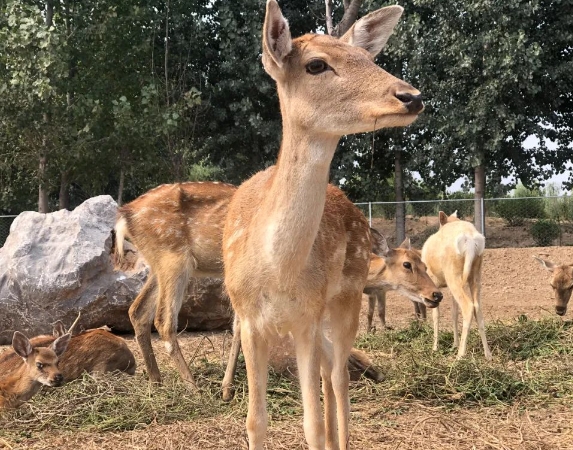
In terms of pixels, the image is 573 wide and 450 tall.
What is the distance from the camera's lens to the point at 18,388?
21.2ft

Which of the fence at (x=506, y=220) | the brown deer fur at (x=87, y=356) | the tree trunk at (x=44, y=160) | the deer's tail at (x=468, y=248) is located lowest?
the brown deer fur at (x=87, y=356)

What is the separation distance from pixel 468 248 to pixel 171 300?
378cm

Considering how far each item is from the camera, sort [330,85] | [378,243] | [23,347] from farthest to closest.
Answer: [378,243], [23,347], [330,85]

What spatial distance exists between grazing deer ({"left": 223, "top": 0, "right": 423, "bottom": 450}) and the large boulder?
5225 millimetres

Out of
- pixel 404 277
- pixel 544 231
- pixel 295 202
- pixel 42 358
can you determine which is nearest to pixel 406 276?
pixel 404 277

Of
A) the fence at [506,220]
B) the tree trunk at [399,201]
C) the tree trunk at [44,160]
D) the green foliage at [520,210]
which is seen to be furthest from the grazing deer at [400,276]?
the green foliage at [520,210]

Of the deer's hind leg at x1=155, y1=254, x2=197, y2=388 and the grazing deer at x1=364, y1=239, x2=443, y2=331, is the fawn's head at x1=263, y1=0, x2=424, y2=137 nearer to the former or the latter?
the deer's hind leg at x1=155, y1=254, x2=197, y2=388

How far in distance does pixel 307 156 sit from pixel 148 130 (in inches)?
684

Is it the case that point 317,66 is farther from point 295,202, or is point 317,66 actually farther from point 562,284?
point 562,284

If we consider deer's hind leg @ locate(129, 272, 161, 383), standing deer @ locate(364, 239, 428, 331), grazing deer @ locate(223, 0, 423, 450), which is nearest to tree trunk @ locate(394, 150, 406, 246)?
standing deer @ locate(364, 239, 428, 331)

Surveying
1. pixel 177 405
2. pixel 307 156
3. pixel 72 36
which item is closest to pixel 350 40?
pixel 307 156

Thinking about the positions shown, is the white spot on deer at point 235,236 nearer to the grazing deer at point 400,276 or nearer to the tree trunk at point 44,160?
the grazing deer at point 400,276

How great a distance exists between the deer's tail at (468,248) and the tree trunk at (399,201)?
1276 cm

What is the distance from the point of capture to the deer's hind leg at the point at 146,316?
7.35m
